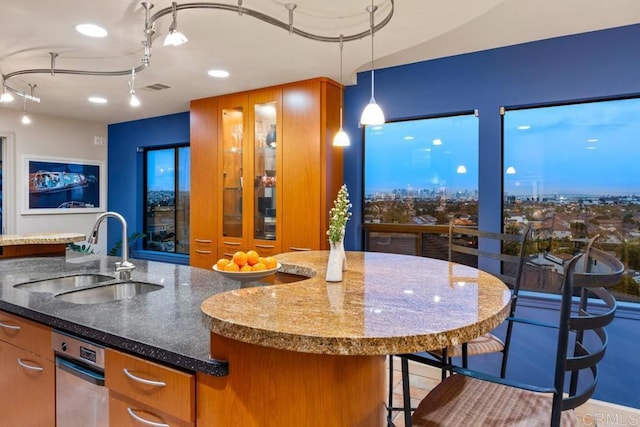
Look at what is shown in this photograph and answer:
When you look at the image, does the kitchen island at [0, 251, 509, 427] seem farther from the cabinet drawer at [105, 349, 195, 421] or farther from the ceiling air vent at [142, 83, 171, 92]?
the ceiling air vent at [142, 83, 171, 92]

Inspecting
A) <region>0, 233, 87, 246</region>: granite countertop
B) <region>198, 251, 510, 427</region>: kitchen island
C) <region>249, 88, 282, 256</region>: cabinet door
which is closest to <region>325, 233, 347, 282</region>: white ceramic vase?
<region>198, 251, 510, 427</region>: kitchen island

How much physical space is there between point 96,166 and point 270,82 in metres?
3.53

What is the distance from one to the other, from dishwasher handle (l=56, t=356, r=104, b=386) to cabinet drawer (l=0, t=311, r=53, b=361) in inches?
3.3

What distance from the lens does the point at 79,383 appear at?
4.81 feet

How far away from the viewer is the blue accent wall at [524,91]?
2.57 meters

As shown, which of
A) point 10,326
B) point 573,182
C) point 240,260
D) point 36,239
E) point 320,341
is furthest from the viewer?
point 36,239

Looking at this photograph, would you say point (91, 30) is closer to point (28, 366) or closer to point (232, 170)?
point (232, 170)

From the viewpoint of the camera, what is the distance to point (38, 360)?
5.46 feet

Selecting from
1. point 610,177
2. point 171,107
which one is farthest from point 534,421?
point 171,107

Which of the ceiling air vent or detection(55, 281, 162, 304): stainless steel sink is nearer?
detection(55, 281, 162, 304): stainless steel sink

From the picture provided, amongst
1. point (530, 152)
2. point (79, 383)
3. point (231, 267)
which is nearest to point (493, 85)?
point (530, 152)

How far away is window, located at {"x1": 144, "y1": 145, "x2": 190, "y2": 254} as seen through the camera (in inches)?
208

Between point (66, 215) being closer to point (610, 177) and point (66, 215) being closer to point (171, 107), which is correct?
point (171, 107)

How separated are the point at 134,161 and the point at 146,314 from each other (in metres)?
4.55
